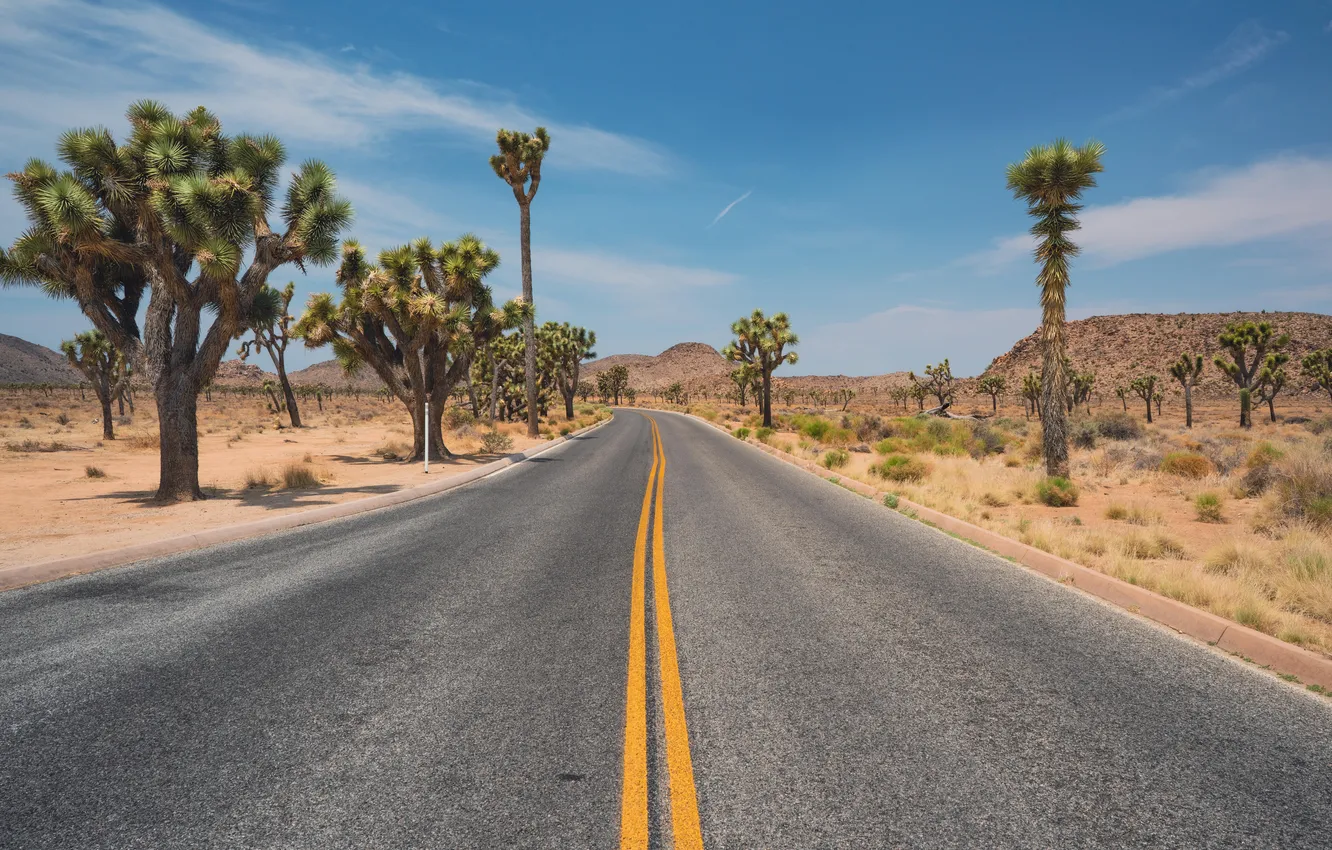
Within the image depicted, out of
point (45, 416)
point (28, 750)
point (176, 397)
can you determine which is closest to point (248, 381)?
point (45, 416)

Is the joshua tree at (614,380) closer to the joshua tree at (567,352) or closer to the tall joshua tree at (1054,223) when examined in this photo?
the joshua tree at (567,352)

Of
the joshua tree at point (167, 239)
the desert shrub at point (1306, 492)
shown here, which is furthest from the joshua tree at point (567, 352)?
the desert shrub at point (1306, 492)

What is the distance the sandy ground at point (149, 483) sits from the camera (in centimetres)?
977

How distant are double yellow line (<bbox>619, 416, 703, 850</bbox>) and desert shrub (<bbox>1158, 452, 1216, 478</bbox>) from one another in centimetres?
1497

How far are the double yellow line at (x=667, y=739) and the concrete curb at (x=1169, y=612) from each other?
179 inches

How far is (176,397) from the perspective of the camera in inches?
507

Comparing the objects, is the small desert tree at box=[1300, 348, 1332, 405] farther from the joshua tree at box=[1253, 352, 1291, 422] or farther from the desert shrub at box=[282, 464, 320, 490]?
the desert shrub at box=[282, 464, 320, 490]

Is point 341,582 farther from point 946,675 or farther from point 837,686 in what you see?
point 946,675

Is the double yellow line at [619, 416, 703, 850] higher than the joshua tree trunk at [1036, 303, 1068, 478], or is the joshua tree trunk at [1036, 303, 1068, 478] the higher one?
the joshua tree trunk at [1036, 303, 1068, 478]

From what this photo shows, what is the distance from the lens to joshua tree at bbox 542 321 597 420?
56.6 m

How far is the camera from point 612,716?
3.78 meters

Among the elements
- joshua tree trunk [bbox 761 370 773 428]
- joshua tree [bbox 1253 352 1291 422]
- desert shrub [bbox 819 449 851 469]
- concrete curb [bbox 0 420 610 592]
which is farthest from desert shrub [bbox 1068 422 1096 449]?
joshua tree [bbox 1253 352 1291 422]

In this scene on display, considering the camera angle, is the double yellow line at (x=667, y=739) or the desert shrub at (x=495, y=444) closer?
the double yellow line at (x=667, y=739)

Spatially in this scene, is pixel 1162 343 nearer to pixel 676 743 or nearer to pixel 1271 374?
pixel 1271 374
